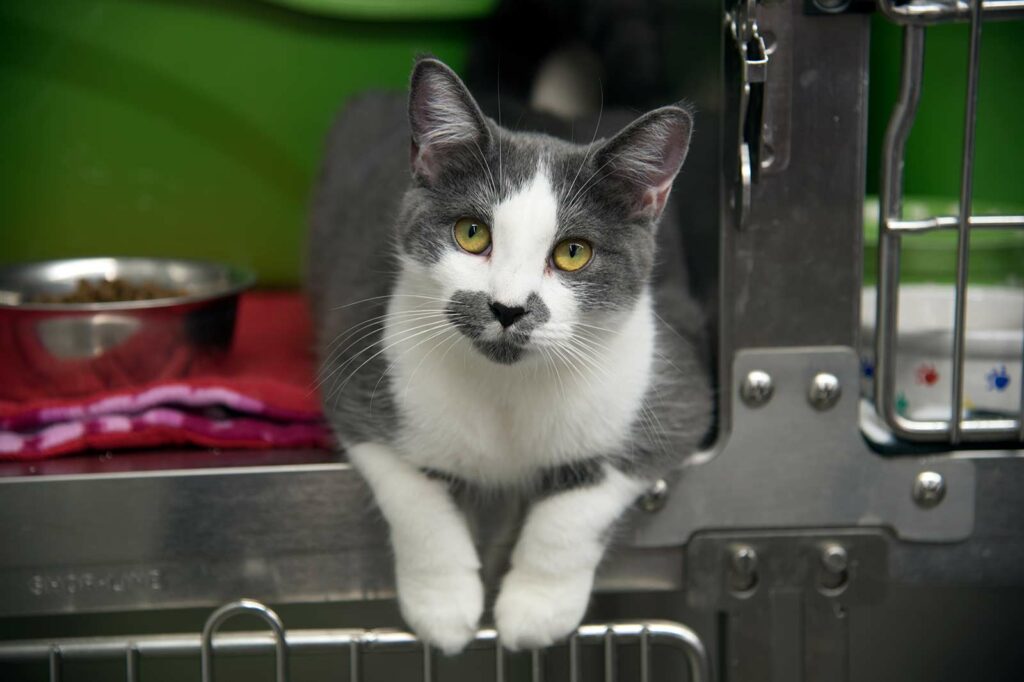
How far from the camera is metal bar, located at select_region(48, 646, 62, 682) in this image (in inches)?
38.5

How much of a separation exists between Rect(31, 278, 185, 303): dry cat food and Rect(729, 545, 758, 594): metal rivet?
2.81 ft

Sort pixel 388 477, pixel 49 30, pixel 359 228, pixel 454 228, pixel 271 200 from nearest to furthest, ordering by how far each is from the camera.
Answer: pixel 454 228 < pixel 388 477 < pixel 359 228 < pixel 49 30 < pixel 271 200

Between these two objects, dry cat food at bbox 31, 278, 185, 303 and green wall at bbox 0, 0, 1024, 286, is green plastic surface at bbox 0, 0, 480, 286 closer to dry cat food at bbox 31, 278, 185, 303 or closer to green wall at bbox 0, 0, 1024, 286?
green wall at bbox 0, 0, 1024, 286

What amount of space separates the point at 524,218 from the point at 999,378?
0.66m

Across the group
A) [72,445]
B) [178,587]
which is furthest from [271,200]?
[178,587]

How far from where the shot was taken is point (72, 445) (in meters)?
1.16

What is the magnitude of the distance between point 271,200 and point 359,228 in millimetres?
435

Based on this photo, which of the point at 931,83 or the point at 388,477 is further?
the point at 931,83

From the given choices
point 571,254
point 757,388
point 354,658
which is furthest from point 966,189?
point 354,658

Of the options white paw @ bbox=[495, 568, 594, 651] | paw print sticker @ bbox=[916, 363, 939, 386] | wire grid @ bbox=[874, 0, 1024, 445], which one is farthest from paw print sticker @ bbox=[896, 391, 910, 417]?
white paw @ bbox=[495, 568, 594, 651]

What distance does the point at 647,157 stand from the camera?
94 centimetres

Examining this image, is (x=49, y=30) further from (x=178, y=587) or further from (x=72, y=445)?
(x=178, y=587)

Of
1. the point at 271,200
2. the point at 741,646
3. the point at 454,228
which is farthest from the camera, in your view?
the point at 271,200

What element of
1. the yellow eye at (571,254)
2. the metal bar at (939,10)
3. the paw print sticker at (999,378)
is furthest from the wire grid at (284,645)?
the metal bar at (939,10)
